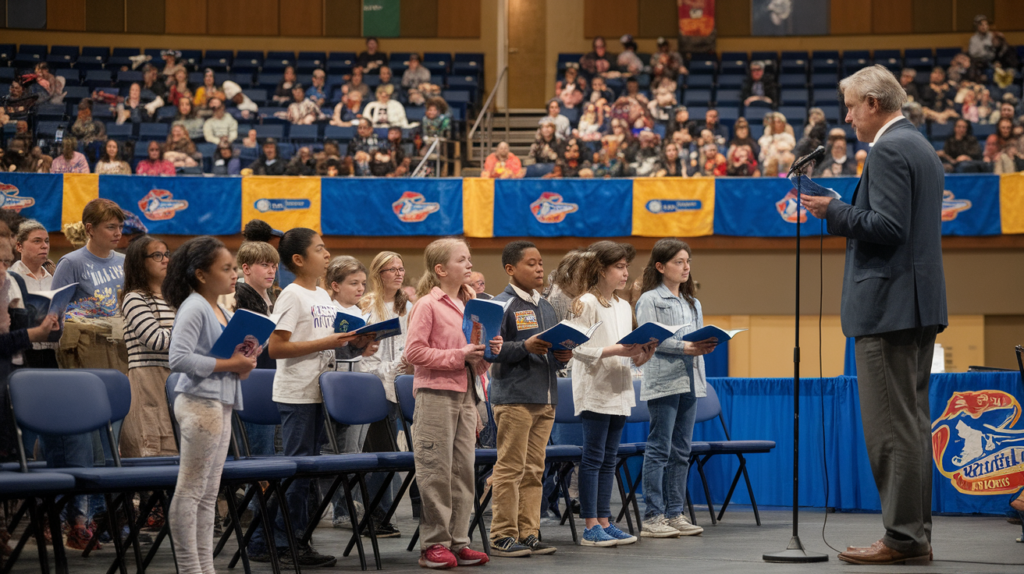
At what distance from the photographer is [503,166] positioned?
12781 mm

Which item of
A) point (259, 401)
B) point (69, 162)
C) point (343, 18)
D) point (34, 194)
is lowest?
point (259, 401)

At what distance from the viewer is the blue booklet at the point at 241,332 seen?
11.4 ft

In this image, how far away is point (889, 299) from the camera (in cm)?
389

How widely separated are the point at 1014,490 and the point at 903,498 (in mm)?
3342

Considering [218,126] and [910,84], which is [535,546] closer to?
[218,126]

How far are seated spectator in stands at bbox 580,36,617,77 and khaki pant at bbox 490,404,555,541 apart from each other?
11.7 meters

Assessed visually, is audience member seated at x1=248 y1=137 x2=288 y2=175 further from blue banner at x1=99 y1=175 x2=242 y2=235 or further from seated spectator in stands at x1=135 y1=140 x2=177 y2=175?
seated spectator in stands at x1=135 y1=140 x2=177 y2=175

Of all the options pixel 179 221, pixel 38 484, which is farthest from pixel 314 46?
pixel 38 484

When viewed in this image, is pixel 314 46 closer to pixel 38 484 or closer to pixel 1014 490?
pixel 1014 490

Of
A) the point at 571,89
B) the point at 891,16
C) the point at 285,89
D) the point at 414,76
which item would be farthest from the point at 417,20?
the point at 891,16

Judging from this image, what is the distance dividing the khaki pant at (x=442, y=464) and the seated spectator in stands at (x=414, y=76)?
11.9m

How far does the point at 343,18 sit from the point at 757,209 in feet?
31.0

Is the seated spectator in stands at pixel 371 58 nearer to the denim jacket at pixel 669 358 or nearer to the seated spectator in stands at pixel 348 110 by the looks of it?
the seated spectator in stands at pixel 348 110

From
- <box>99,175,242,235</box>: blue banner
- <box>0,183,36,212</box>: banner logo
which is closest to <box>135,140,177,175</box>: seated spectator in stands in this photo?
<box>99,175,242,235</box>: blue banner
